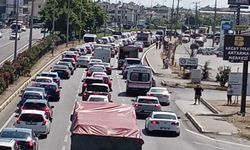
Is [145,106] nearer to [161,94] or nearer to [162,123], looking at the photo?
[162,123]

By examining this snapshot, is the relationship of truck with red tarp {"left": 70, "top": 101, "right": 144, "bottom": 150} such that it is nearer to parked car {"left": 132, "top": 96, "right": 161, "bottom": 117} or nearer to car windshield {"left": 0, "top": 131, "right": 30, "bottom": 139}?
car windshield {"left": 0, "top": 131, "right": 30, "bottom": 139}

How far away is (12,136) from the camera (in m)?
26.6

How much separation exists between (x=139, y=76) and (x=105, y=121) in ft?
115

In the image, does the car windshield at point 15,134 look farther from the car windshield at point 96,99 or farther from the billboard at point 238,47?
the billboard at point 238,47

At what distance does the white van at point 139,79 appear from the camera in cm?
5525

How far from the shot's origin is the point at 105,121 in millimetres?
20797

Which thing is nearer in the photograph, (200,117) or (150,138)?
(150,138)

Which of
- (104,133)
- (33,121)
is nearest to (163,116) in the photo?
(33,121)

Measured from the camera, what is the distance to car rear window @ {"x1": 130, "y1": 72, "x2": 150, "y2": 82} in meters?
55.5

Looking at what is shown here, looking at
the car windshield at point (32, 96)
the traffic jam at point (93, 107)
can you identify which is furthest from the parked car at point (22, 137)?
the car windshield at point (32, 96)

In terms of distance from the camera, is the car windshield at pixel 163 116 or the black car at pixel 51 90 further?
the black car at pixel 51 90

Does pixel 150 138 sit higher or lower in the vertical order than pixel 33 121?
lower

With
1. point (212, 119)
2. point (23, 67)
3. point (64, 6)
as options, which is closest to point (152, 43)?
point (64, 6)

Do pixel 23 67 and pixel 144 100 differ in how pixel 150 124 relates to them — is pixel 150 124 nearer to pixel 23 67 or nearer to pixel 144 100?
pixel 144 100
